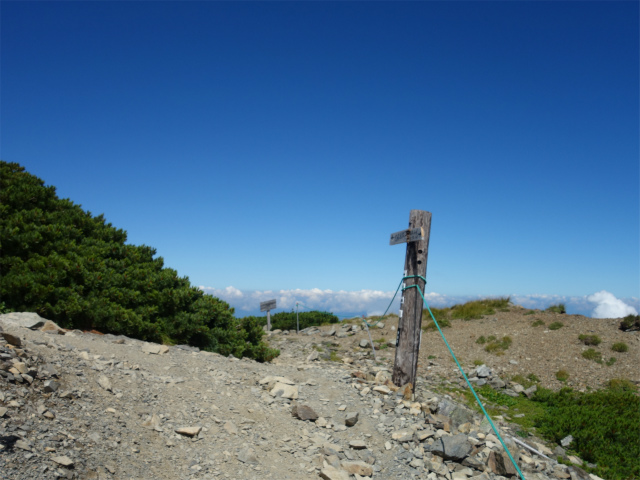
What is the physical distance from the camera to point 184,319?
9562 millimetres

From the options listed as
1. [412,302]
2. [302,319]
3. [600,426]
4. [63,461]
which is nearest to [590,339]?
[600,426]

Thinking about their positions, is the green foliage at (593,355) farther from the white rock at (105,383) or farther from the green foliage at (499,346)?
the white rock at (105,383)

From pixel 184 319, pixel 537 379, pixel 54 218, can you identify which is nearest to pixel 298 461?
pixel 184 319

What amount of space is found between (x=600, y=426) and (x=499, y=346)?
6.35m

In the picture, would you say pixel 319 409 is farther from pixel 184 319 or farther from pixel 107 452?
pixel 184 319

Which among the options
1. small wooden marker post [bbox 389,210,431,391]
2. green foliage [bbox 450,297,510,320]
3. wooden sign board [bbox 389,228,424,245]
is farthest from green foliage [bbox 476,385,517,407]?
green foliage [bbox 450,297,510,320]

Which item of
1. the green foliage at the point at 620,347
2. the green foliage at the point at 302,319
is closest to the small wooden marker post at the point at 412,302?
Result: the green foliage at the point at 620,347

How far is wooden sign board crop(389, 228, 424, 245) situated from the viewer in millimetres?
8180

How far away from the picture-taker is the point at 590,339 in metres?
14.4

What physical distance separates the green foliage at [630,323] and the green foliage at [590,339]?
1.85 m

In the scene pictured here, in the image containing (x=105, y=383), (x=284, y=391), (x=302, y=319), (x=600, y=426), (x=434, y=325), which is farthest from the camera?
(x=302, y=319)

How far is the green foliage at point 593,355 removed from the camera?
13.3 metres

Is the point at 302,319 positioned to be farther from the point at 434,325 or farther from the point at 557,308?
the point at 557,308

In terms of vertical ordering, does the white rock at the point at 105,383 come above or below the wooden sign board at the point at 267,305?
below
